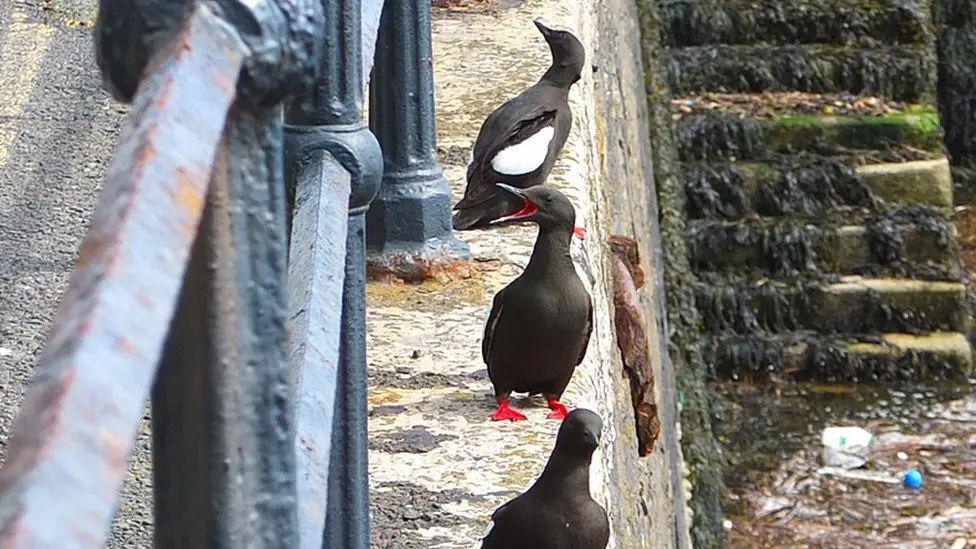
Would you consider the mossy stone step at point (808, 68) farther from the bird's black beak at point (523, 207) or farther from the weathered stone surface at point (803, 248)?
the bird's black beak at point (523, 207)

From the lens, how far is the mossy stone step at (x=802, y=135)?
10.4 meters

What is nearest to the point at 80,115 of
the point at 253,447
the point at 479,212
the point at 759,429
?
the point at 479,212

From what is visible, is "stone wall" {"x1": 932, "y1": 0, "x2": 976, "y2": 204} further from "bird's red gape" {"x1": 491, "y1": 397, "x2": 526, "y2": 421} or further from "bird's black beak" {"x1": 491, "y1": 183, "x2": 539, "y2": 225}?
"bird's red gape" {"x1": 491, "y1": 397, "x2": 526, "y2": 421}

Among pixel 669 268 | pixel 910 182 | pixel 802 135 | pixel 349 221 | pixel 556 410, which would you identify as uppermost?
pixel 349 221

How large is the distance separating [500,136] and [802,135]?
23.1 feet

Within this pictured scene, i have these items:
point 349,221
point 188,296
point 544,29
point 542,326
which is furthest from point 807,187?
point 188,296

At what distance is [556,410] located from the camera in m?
2.89

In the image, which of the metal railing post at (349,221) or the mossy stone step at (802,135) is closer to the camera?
the metal railing post at (349,221)

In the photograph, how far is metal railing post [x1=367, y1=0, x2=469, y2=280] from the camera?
324 centimetres

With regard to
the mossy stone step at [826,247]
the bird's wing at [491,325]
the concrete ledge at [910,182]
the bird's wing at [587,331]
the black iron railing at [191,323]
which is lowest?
the mossy stone step at [826,247]

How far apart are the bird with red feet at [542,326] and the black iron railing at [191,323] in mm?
1457

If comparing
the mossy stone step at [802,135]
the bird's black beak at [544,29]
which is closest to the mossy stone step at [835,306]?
the mossy stone step at [802,135]

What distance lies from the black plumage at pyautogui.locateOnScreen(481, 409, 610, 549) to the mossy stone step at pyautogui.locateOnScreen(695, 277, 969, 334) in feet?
24.6

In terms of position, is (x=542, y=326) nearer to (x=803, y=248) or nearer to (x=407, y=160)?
(x=407, y=160)
